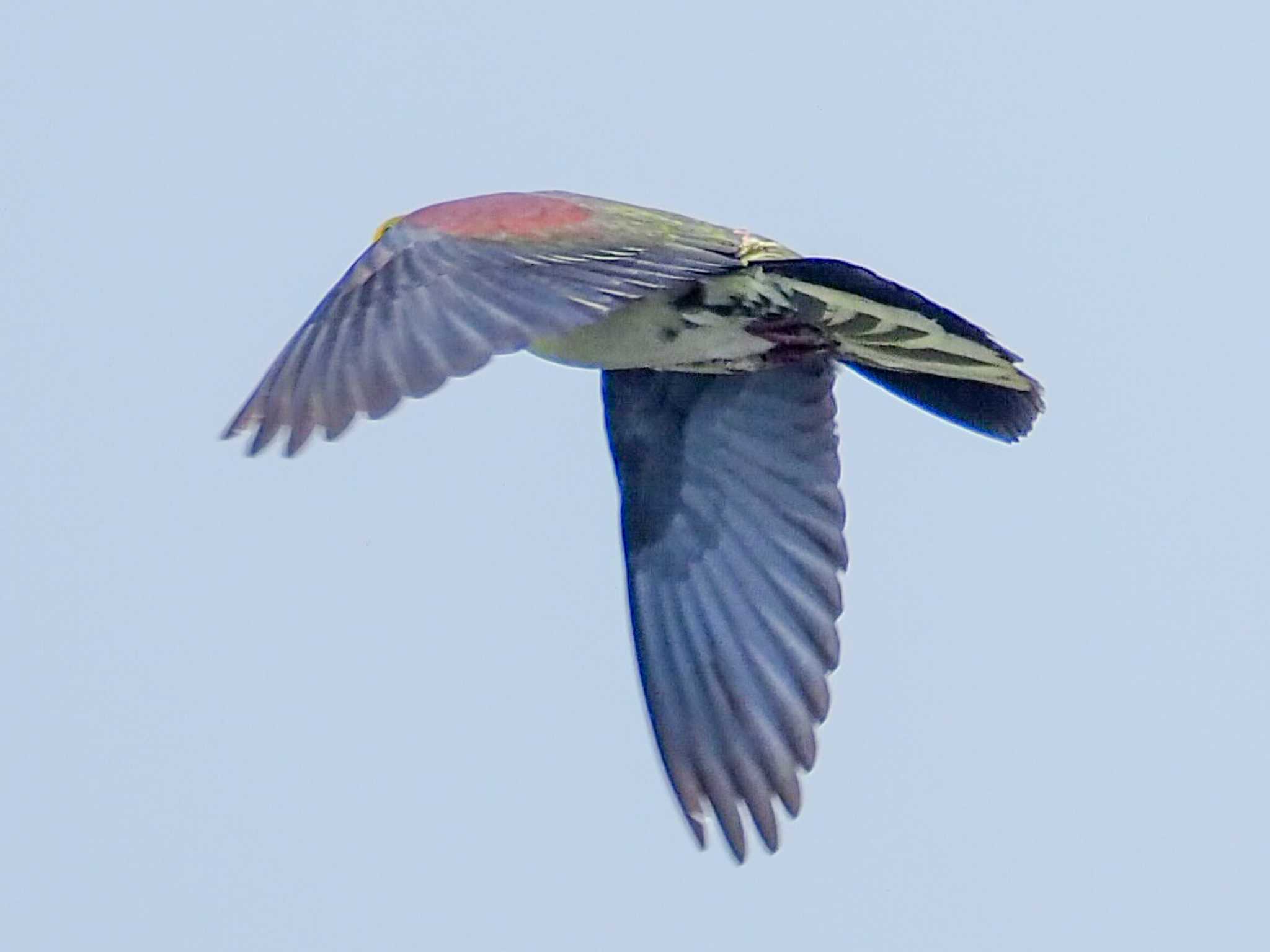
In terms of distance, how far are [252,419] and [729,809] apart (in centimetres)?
262

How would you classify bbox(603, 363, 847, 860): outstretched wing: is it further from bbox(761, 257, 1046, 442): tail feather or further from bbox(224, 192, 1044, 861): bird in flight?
bbox(761, 257, 1046, 442): tail feather

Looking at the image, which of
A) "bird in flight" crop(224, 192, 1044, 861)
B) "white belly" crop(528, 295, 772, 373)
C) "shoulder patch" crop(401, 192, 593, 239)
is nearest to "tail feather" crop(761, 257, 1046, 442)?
"bird in flight" crop(224, 192, 1044, 861)

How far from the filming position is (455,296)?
784cm

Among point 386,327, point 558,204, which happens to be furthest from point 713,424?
point 386,327

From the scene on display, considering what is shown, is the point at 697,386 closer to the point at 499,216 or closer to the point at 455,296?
the point at 499,216

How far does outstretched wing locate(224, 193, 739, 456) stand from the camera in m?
7.41

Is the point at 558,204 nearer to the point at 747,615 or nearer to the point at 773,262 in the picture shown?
the point at 773,262

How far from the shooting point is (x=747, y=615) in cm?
971

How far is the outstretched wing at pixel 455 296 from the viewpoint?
7.41 metres

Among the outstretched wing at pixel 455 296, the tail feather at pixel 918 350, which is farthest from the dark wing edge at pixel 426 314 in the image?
the tail feather at pixel 918 350

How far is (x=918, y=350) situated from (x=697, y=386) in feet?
4.17

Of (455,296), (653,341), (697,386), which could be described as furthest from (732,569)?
(455,296)

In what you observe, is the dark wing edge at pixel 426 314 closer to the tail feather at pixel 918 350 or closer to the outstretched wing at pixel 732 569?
the tail feather at pixel 918 350

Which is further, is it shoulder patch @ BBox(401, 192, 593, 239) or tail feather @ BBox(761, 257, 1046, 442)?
tail feather @ BBox(761, 257, 1046, 442)
